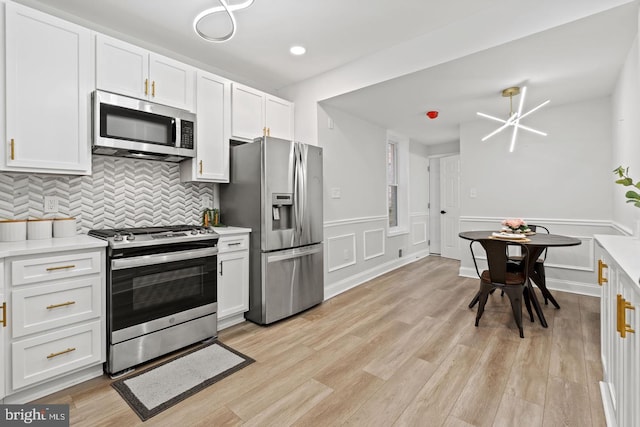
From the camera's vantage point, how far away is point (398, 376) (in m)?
2.04

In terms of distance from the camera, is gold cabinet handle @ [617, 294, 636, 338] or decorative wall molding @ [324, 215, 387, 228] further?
decorative wall molding @ [324, 215, 387, 228]

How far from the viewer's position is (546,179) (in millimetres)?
3990

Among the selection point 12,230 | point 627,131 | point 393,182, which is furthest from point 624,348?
point 393,182

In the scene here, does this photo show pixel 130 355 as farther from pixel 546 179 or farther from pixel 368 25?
pixel 546 179

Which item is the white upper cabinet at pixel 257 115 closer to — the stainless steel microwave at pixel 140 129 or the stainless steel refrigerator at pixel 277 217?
the stainless steel refrigerator at pixel 277 217

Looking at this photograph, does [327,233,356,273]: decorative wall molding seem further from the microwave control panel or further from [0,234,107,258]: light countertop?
[0,234,107,258]: light countertop

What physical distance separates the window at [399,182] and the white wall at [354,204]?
17.6 inches

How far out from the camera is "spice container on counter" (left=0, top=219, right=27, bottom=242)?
2000 mm

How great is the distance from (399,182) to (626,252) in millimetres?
4559

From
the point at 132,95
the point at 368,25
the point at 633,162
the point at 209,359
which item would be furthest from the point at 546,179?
the point at 132,95

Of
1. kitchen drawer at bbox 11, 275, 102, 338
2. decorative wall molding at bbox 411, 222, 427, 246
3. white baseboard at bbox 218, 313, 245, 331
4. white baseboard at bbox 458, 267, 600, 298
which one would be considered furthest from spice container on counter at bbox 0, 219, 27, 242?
white baseboard at bbox 458, 267, 600, 298

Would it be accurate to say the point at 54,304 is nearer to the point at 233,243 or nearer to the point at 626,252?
the point at 233,243

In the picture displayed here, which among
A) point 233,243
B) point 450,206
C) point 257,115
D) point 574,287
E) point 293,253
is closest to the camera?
point 233,243

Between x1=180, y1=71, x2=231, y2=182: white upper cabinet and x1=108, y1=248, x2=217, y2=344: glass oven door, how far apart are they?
2.75 ft
